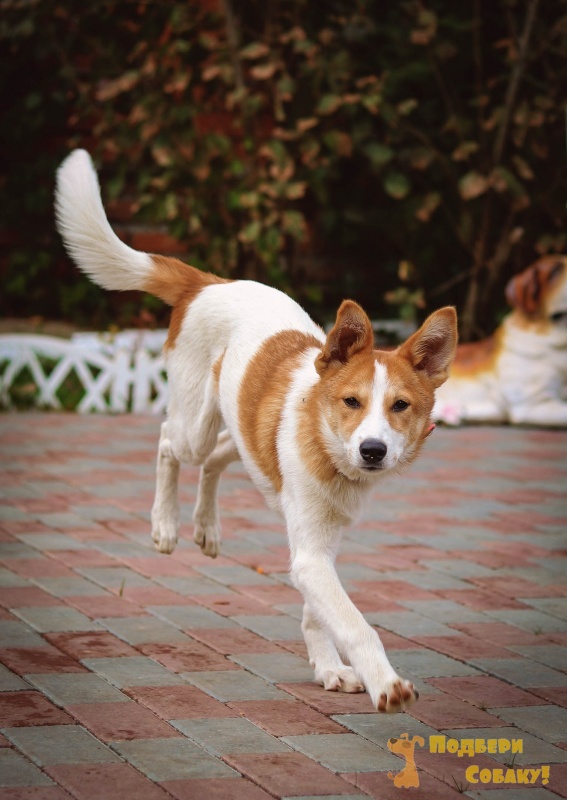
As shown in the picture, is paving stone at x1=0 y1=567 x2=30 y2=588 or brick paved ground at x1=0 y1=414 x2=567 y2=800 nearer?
brick paved ground at x1=0 y1=414 x2=567 y2=800

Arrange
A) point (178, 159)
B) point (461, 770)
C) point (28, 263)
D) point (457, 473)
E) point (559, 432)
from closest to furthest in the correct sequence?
point (461, 770) → point (457, 473) → point (559, 432) → point (178, 159) → point (28, 263)

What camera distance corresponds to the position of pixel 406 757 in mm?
2830

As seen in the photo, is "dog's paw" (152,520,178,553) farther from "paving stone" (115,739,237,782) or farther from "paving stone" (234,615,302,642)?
"paving stone" (115,739,237,782)

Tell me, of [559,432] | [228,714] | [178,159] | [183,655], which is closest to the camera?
[228,714]

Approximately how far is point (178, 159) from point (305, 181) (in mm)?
968

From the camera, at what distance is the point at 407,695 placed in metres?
2.86

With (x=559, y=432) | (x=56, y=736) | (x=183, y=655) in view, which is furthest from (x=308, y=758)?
(x=559, y=432)

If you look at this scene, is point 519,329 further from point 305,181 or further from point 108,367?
point 108,367

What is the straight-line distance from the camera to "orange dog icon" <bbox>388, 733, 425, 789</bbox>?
105 inches

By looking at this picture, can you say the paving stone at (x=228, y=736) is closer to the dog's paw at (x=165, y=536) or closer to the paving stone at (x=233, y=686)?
the paving stone at (x=233, y=686)

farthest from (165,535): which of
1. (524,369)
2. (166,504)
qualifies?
(524,369)

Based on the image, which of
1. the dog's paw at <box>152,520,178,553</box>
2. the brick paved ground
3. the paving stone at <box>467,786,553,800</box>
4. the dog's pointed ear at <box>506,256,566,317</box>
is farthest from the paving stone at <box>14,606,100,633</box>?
the dog's pointed ear at <box>506,256,566,317</box>

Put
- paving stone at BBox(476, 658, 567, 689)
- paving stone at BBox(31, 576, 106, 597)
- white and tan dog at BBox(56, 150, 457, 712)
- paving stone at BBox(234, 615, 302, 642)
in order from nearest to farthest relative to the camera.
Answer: white and tan dog at BBox(56, 150, 457, 712) → paving stone at BBox(476, 658, 567, 689) → paving stone at BBox(234, 615, 302, 642) → paving stone at BBox(31, 576, 106, 597)

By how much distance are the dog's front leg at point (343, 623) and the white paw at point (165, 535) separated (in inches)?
36.2
